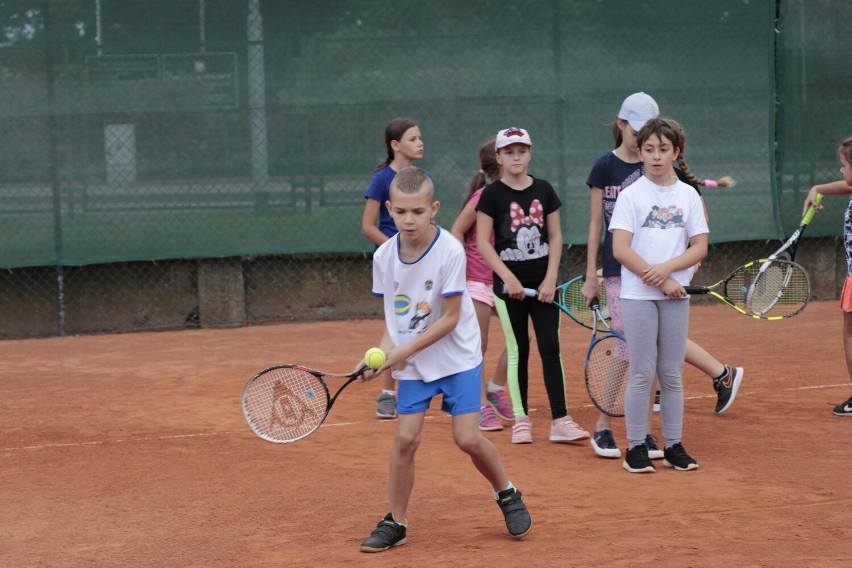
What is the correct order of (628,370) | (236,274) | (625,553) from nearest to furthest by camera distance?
(625,553) → (628,370) → (236,274)

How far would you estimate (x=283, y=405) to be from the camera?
13.9 feet

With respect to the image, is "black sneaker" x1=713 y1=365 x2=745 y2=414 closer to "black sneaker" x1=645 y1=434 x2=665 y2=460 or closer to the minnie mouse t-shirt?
"black sneaker" x1=645 y1=434 x2=665 y2=460

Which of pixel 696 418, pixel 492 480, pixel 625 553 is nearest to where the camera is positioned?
pixel 625 553

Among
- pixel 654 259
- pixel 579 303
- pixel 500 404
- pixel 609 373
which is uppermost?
pixel 654 259

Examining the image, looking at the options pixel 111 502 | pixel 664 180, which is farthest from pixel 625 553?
pixel 111 502

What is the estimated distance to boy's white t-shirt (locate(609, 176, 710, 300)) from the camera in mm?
4750

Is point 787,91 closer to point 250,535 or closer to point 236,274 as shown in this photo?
point 236,274

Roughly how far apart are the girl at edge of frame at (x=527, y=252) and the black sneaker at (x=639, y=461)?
585 mm

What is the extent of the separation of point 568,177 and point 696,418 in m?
3.88

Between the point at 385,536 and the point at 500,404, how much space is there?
2175 millimetres

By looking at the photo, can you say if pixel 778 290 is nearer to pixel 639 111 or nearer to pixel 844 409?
pixel 844 409

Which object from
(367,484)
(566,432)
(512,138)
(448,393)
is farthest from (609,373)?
(448,393)

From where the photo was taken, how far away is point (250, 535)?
4156 millimetres

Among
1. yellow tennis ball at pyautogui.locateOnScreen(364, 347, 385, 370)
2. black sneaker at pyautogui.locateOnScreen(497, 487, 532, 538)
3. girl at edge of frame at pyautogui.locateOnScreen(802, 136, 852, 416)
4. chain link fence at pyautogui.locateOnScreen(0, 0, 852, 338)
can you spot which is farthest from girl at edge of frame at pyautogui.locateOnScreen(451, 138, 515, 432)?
chain link fence at pyautogui.locateOnScreen(0, 0, 852, 338)
